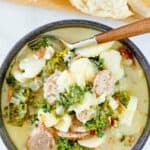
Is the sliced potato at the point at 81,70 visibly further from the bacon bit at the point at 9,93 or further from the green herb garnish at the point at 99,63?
the bacon bit at the point at 9,93


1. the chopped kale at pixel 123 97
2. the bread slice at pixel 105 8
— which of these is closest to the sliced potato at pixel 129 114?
the chopped kale at pixel 123 97

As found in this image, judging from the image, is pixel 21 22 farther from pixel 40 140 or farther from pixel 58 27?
pixel 40 140

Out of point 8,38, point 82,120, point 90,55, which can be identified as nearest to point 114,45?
point 90,55

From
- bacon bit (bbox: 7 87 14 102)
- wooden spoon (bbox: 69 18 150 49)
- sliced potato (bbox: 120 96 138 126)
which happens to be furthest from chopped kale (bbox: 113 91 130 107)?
bacon bit (bbox: 7 87 14 102)

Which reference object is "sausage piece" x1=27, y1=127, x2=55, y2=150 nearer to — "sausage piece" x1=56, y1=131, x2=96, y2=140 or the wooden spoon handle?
"sausage piece" x1=56, y1=131, x2=96, y2=140

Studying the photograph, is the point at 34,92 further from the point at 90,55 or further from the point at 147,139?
the point at 147,139

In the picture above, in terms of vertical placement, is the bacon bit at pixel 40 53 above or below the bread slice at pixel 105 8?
below
